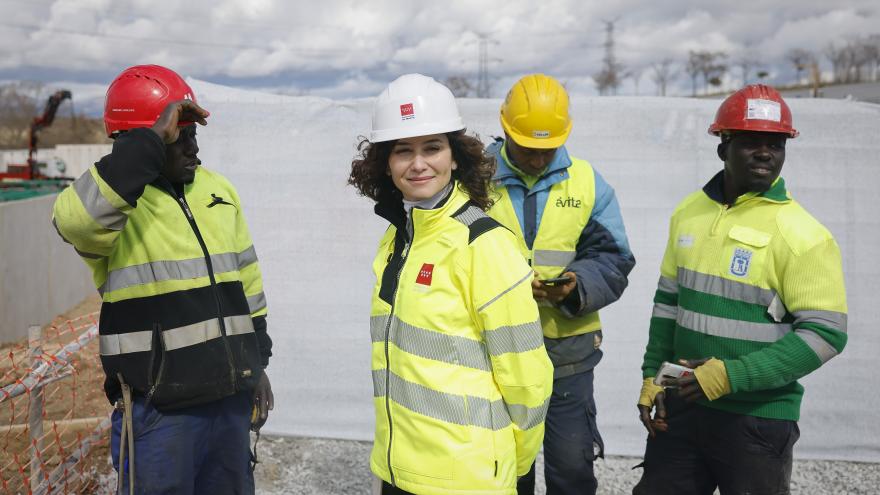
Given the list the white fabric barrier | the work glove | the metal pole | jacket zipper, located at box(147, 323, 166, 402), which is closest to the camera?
jacket zipper, located at box(147, 323, 166, 402)

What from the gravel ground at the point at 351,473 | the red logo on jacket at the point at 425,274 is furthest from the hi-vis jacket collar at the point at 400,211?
the gravel ground at the point at 351,473

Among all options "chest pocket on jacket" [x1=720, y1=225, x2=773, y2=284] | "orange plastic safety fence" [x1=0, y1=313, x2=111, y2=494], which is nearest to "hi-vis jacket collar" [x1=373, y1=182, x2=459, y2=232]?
"chest pocket on jacket" [x1=720, y1=225, x2=773, y2=284]

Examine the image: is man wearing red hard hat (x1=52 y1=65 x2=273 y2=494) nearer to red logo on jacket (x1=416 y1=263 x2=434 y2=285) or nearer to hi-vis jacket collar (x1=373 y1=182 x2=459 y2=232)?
hi-vis jacket collar (x1=373 y1=182 x2=459 y2=232)

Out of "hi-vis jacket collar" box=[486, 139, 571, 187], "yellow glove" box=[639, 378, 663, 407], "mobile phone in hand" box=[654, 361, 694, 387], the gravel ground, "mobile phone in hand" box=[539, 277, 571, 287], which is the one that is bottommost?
the gravel ground

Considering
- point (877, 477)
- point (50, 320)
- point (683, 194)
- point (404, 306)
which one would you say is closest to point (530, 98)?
point (404, 306)

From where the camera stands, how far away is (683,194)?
5.06 m

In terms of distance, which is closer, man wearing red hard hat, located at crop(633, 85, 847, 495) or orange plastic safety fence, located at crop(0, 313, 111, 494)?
man wearing red hard hat, located at crop(633, 85, 847, 495)

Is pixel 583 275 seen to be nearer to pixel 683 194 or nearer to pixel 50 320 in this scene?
pixel 683 194

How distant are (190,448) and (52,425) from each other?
9.87ft

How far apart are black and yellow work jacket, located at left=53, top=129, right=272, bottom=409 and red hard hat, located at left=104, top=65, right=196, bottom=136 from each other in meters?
0.25

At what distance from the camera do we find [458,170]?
239cm

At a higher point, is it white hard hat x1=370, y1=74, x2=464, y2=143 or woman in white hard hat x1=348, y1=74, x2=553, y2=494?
white hard hat x1=370, y1=74, x2=464, y2=143

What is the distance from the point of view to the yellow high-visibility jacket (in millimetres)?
2023

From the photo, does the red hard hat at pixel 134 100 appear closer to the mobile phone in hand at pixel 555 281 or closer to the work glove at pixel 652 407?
the mobile phone in hand at pixel 555 281
